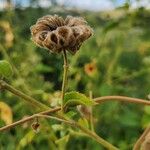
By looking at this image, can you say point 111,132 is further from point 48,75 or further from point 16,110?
point 48,75

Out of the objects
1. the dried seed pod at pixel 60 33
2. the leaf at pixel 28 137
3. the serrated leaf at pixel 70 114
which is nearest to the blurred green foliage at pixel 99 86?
the leaf at pixel 28 137

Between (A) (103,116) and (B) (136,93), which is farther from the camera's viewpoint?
(B) (136,93)

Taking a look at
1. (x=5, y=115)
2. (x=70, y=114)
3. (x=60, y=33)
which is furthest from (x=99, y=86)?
(x=60, y=33)

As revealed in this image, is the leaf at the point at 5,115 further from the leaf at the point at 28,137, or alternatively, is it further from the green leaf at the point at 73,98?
the green leaf at the point at 73,98

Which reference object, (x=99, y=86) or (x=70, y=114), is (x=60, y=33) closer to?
(x=70, y=114)

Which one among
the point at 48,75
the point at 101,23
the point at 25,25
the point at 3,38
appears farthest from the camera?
the point at 101,23

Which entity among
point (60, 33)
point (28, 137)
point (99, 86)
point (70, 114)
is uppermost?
point (60, 33)

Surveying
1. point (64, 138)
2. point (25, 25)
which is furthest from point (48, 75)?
point (64, 138)
